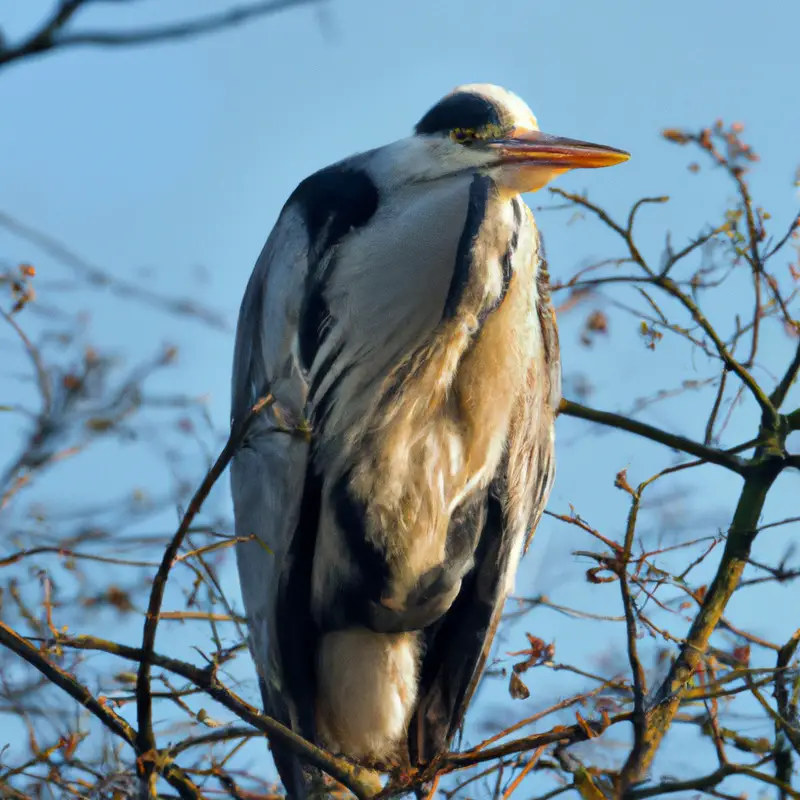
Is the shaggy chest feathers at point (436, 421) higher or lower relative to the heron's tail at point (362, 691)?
higher

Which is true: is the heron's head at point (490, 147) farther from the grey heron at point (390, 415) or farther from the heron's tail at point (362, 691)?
the heron's tail at point (362, 691)

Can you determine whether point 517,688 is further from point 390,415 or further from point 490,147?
point 490,147

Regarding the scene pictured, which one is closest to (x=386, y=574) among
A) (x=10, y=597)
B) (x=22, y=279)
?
(x=10, y=597)

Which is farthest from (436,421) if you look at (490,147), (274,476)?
(490,147)

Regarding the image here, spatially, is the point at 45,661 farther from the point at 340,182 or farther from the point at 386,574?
the point at 340,182

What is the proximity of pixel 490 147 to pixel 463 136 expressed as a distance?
0.07 metres

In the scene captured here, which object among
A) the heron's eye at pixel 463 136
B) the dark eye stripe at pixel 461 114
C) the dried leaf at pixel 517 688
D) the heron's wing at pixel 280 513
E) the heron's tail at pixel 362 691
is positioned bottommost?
the dried leaf at pixel 517 688

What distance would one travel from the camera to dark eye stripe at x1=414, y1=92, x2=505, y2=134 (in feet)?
7.32

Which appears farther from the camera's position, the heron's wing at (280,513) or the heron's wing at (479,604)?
the heron's wing at (479,604)

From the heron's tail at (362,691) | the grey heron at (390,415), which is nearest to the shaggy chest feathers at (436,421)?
the grey heron at (390,415)

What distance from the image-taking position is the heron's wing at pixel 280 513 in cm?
221

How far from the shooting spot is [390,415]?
7.34 ft

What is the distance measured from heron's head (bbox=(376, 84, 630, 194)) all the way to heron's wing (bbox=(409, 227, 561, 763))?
305 millimetres

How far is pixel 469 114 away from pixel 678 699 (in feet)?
3.72
